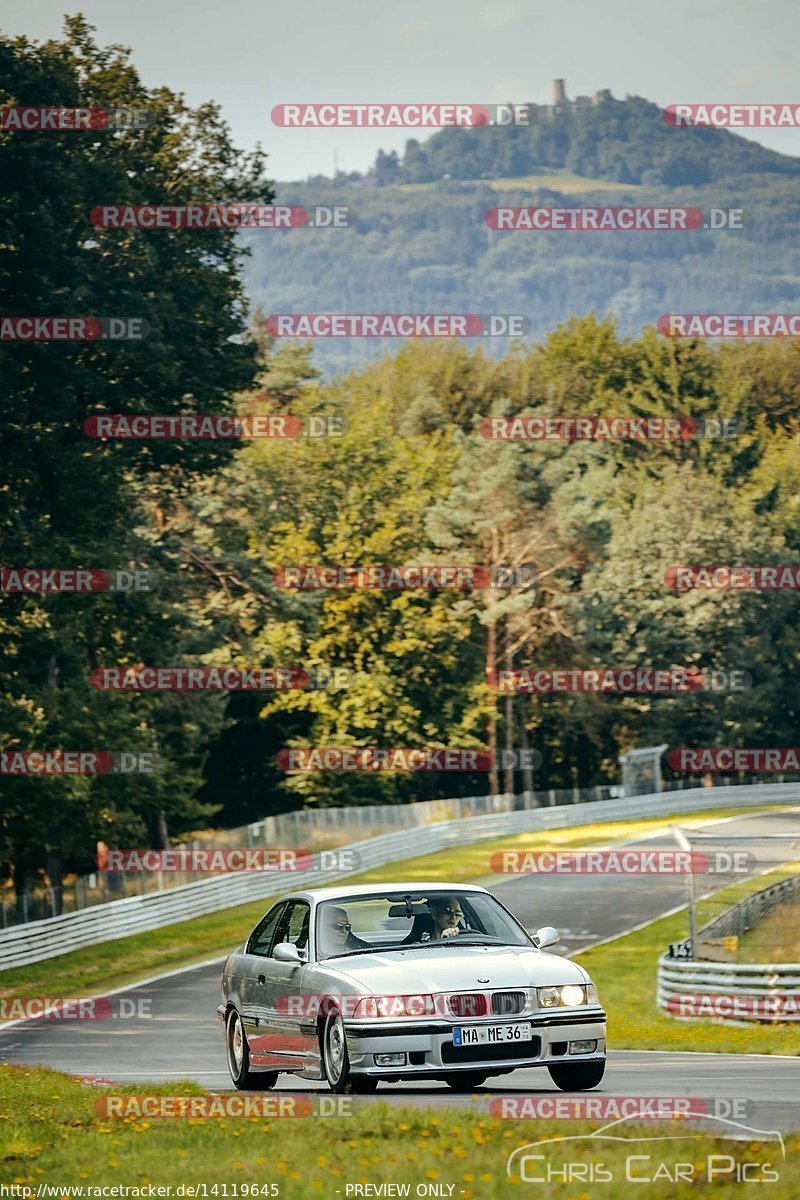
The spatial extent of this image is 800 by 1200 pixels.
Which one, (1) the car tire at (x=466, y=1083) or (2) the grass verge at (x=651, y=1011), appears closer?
(1) the car tire at (x=466, y=1083)

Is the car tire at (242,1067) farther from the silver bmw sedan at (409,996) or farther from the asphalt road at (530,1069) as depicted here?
the asphalt road at (530,1069)

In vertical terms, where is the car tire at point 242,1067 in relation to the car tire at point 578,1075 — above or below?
below

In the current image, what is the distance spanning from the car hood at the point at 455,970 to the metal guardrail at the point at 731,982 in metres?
11.7

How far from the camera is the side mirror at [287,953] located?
13.2 metres

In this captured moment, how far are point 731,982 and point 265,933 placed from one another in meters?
11.7

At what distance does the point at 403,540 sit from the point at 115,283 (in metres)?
34.2

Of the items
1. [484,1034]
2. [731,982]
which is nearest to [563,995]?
[484,1034]

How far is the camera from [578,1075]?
12648 millimetres

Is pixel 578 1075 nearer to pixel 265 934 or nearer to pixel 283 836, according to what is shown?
pixel 265 934

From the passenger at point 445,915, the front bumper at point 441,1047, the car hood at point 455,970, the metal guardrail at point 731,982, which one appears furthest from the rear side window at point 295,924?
the metal guardrail at point 731,982

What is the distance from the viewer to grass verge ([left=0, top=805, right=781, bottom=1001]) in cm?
3609

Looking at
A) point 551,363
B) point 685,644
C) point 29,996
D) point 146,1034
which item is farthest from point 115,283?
point 551,363

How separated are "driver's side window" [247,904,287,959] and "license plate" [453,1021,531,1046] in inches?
106

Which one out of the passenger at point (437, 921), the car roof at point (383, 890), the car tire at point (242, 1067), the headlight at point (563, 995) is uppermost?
the car roof at point (383, 890)
